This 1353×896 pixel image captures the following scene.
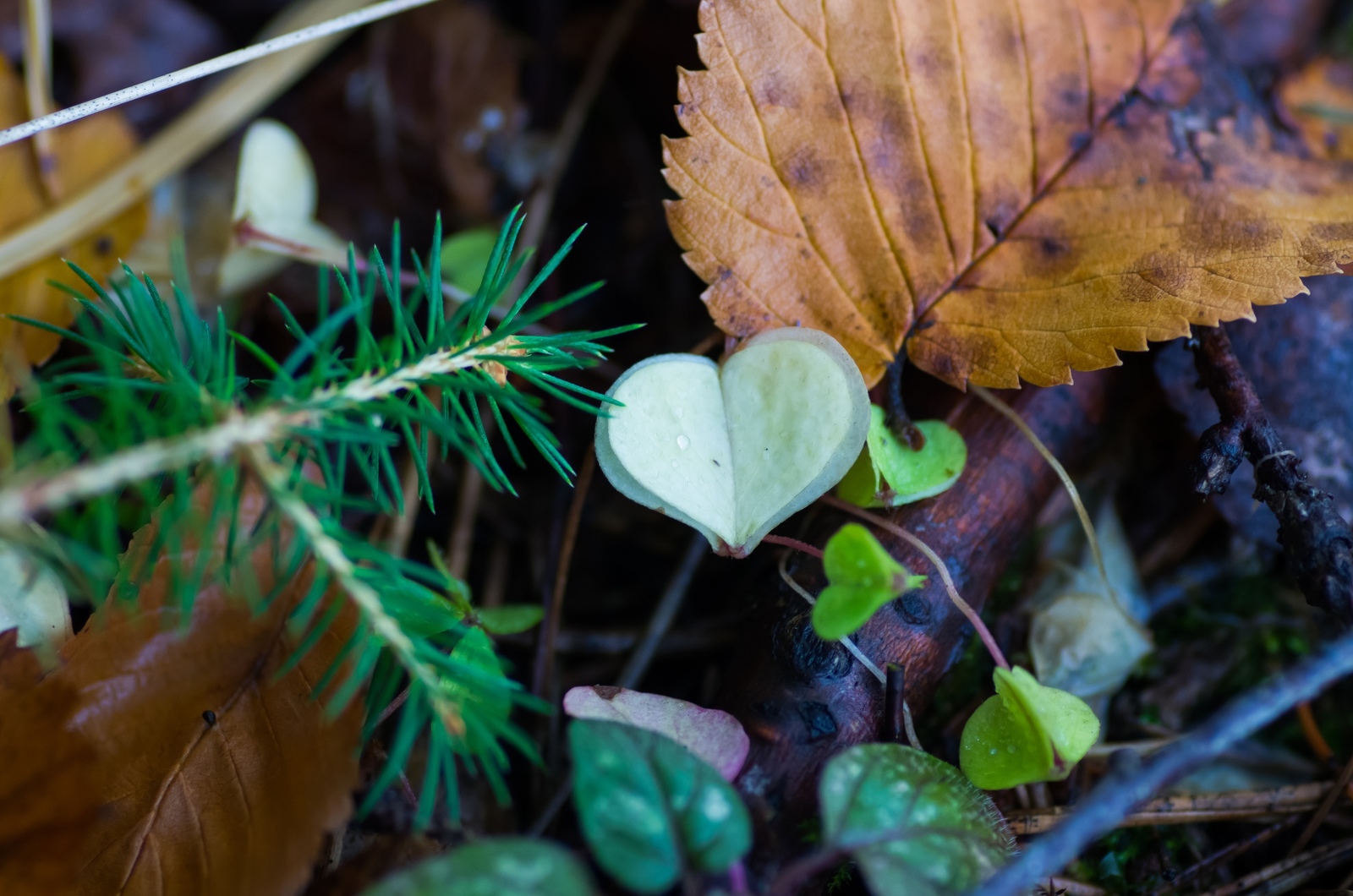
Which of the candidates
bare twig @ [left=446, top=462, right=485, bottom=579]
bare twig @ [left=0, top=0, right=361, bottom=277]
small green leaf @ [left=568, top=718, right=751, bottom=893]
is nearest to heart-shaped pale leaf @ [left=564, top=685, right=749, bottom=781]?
small green leaf @ [left=568, top=718, right=751, bottom=893]

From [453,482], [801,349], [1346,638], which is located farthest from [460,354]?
[1346,638]

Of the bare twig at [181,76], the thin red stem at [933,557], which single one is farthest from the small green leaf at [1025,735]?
the bare twig at [181,76]

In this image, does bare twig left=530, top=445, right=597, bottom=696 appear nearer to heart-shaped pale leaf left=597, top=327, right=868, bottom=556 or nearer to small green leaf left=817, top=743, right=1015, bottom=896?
heart-shaped pale leaf left=597, top=327, right=868, bottom=556

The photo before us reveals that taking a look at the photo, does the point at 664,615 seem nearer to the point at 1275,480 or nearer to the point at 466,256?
the point at 466,256

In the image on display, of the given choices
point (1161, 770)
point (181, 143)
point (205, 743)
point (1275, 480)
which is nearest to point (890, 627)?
point (1161, 770)

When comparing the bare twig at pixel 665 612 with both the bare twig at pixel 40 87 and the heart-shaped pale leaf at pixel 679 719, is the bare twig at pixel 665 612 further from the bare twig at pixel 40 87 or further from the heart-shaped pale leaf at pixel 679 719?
the bare twig at pixel 40 87

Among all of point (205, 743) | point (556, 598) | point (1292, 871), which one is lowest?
point (1292, 871)

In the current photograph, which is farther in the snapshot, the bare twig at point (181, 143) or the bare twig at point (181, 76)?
the bare twig at point (181, 143)
